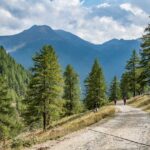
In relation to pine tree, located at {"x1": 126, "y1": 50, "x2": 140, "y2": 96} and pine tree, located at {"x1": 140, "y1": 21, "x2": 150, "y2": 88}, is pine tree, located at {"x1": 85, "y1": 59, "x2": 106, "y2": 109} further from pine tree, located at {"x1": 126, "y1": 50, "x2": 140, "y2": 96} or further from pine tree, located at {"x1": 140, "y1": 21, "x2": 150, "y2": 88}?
pine tree, located at {"x1": 140, "y1": 21, "x2": 150, "y2": 88}

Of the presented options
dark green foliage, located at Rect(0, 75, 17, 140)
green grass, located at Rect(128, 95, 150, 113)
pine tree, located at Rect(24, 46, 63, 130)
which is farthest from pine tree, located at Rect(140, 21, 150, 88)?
dark green foliage, located at Rect(0, 75, 17, 140)

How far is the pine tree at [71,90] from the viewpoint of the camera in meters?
73.6

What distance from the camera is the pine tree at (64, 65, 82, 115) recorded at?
73.6 metres

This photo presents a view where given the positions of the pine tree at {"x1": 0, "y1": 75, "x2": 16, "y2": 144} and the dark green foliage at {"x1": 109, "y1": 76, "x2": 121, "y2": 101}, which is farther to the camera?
the dark green foliage at {"x1": 109, "y1": 76, "x2": 121, "y2": 101}

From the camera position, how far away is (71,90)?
244 ft

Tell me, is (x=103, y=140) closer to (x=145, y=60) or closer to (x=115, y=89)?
(x=145, y=60)

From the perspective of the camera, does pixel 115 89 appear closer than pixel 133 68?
No

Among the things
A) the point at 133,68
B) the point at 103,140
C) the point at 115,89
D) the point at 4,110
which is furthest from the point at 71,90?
the point at 103,140

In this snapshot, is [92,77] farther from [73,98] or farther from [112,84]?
[112,84]

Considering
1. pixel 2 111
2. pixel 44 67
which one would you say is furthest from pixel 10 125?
pixel 44 67

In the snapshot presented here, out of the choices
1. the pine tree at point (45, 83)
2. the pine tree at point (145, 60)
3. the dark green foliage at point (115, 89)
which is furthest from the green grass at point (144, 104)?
the dark green foliage at point (115, 89)

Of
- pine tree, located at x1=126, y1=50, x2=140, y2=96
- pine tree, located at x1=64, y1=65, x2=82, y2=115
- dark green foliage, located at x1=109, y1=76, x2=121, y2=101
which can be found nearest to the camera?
pine tree, located at x1=64, y1=65, x2=82, y2=115

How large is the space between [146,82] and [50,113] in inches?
523

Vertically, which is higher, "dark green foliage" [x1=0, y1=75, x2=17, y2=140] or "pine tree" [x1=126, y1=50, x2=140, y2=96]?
"pine tree" [x1=126, y1=50, x2=140, y2=96]
